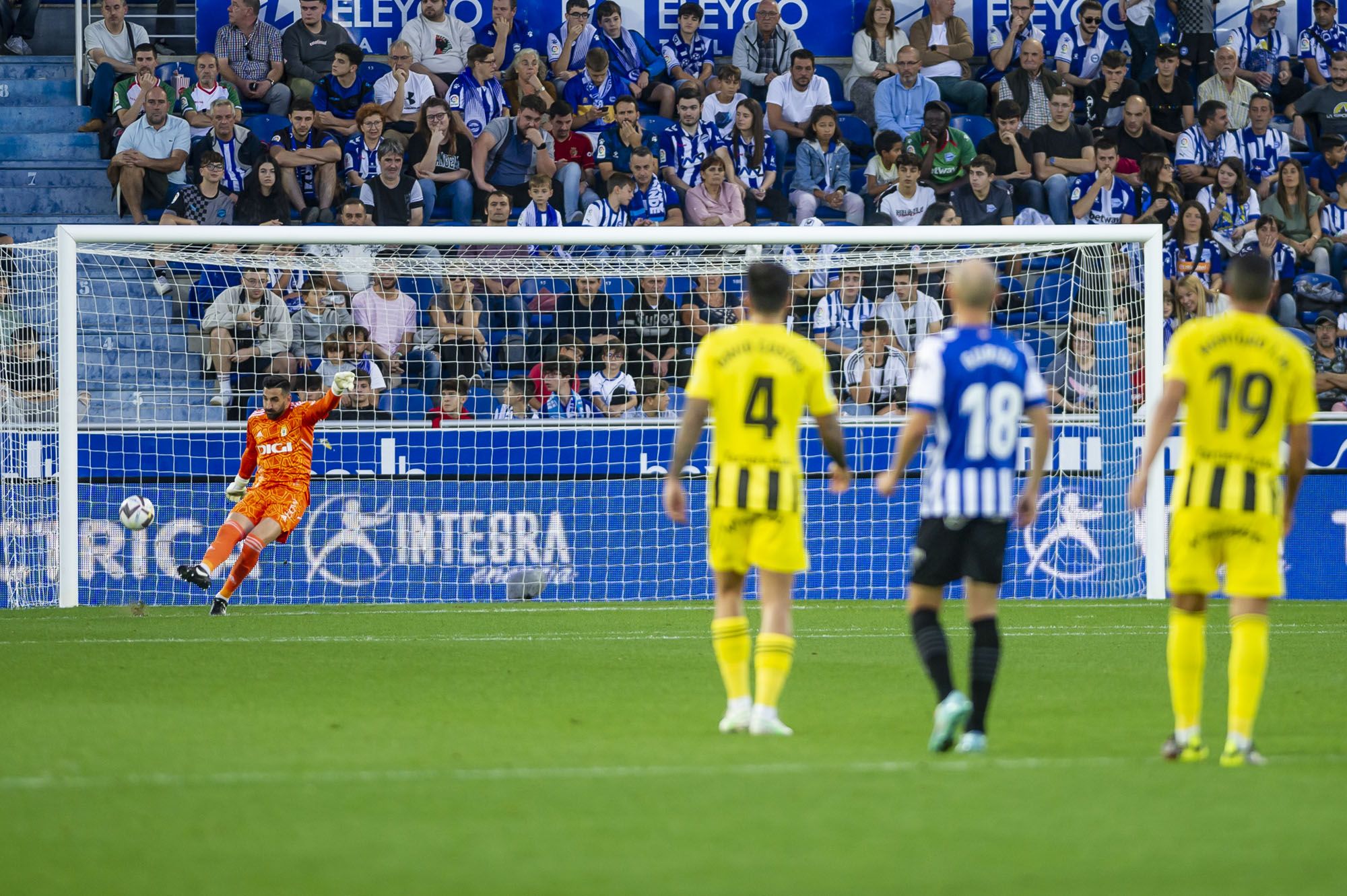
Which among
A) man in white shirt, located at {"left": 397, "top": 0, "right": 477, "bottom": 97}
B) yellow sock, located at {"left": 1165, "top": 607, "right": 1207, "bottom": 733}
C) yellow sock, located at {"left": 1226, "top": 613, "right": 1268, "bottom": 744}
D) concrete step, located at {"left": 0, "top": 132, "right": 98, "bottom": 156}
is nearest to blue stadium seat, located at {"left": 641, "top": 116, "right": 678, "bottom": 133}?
man in white shirt, located at {"left": 397, "top": 0, "right": 477, "bottom": 97}

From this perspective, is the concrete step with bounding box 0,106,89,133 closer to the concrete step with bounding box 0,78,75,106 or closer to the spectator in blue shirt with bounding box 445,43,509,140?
the concrete step with bounding box 0,78,75,106

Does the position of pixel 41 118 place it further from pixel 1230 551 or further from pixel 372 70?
pixel 1230 551

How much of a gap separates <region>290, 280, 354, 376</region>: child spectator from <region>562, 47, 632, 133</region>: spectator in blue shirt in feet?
13.0

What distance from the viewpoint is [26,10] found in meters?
19.8

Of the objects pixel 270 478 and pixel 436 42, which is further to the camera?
pixel 436 42

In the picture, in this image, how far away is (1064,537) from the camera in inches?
608

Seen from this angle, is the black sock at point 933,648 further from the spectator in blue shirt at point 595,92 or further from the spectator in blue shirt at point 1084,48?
the spectator in blue shirt at point 1084,48

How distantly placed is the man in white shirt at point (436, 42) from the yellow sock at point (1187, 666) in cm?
1411

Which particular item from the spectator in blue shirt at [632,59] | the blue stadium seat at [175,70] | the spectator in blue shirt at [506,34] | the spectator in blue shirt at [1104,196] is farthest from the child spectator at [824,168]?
the blue stadium seat at [175,70]

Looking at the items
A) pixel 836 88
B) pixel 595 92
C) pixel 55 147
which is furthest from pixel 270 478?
pixel 836 88

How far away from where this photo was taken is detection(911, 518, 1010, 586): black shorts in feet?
21.0

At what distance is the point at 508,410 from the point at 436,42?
559 centimetres

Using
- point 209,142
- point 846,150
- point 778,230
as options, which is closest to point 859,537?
point 778,230

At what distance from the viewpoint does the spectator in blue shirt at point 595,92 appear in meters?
18.5
